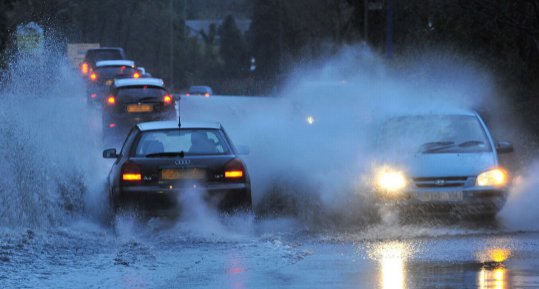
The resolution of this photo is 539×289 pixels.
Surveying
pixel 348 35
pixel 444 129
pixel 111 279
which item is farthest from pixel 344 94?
pixel 348 35

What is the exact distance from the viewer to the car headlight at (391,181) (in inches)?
513

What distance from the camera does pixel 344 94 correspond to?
→ 2445 cm

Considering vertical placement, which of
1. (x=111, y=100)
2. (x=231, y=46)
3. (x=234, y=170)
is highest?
(x=231, y=46)

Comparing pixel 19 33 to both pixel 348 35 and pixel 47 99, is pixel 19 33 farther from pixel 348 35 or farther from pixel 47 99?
pixel 348 35

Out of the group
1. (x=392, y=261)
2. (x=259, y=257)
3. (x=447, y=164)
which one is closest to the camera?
(x=392, y=261)

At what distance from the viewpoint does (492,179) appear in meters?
13.1

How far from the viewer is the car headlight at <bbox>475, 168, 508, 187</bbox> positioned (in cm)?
1301

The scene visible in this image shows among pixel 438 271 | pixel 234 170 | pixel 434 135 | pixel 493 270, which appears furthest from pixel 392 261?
pixel 434 135

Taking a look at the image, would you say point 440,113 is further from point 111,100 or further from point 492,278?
point 111,100

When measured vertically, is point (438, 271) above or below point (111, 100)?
below

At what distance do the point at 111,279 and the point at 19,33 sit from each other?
18690 mm

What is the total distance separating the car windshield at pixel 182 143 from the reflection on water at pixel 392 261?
8.06 feet

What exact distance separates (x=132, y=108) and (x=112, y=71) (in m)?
14.1

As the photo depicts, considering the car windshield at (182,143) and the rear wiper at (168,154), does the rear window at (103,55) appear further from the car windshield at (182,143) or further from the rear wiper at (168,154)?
the rear wiper at (168,154)
